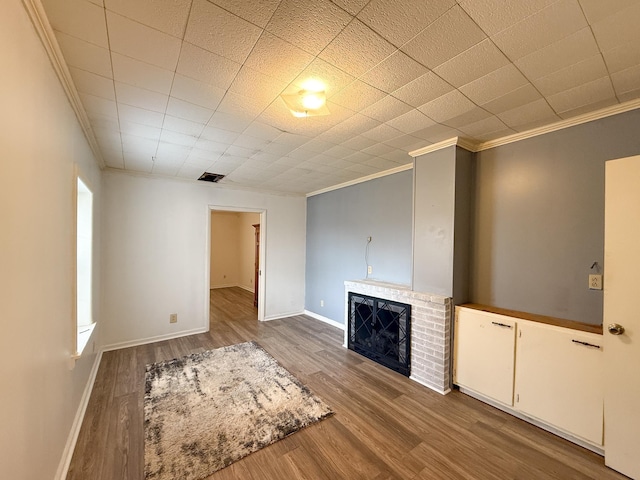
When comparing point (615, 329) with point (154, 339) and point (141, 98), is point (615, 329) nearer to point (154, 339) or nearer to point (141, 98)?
point (141, 98)

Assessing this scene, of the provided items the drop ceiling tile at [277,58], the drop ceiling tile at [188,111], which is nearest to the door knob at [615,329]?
the drop ceiling tile at [277,58]

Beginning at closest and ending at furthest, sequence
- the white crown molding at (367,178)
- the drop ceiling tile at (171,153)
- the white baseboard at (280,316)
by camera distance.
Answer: the drop ceiling tile at (171,153) < the white crown molding at (367,178) < the white baseboard at (280,316)

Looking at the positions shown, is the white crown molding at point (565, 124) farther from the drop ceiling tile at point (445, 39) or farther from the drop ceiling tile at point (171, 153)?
the drop ceiling tile at point (171, 153)

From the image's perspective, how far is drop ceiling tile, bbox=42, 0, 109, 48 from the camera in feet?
3.91

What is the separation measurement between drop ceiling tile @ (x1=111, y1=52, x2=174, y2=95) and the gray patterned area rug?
2.61 metres

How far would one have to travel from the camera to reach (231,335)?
4.39 meters

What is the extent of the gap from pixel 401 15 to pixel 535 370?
2761 mm

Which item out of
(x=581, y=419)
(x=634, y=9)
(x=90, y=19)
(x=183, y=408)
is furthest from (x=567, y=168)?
(x=183, y=408)

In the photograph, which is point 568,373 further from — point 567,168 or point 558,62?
point 558,62

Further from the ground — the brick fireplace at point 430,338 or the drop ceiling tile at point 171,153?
the drop ceiling tile at point 171,153

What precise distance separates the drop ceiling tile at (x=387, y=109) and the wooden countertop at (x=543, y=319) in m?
2.03

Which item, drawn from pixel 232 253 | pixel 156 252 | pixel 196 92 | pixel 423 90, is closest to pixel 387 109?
pixel 423 90

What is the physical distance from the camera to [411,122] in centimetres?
236

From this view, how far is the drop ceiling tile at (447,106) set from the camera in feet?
6.44
